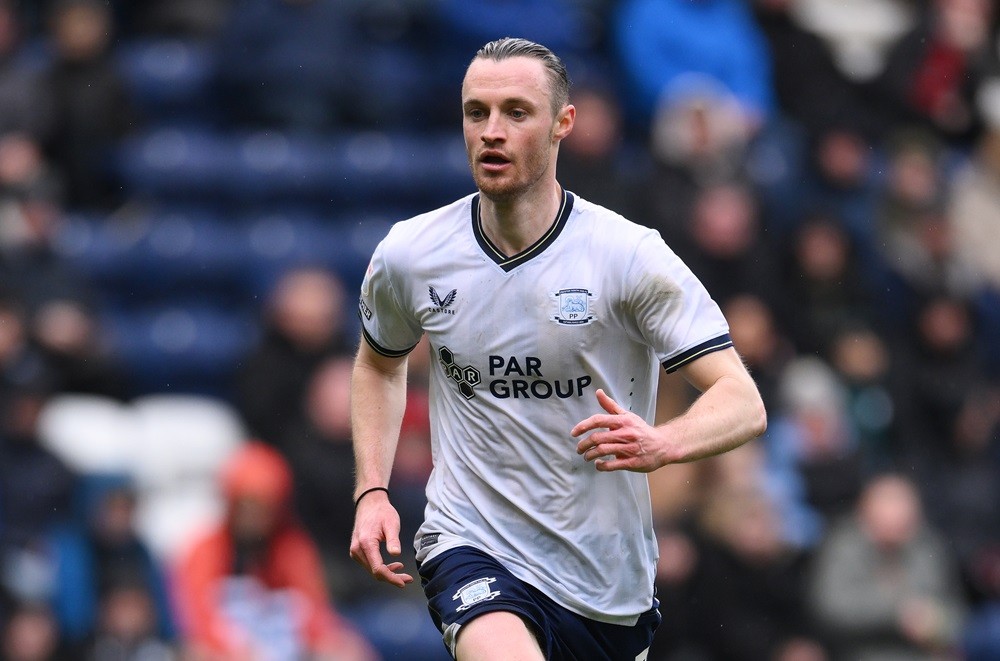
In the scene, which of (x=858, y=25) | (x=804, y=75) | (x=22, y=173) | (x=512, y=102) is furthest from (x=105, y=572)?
(x=858, y=25)

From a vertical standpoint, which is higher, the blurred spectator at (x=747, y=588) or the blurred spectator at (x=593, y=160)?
the blurred spectator at (x=593, y=160)

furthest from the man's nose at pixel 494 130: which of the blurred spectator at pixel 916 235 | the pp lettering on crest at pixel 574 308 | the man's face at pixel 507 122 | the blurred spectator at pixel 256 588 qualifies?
the blurred spectator at pixel 916 235

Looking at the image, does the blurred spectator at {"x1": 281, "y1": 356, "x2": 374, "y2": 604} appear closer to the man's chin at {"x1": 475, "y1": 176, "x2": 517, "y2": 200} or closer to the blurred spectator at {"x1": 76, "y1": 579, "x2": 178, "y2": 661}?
the blurred spectator at {"x1": 76, "y1": 579, "x2": 178, "y2": 661}

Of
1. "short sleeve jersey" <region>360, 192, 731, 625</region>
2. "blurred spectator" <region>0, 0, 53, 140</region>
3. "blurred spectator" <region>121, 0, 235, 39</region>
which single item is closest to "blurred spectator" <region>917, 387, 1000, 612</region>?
"blurred spectator" <region>121, 0, 235, 39</region>

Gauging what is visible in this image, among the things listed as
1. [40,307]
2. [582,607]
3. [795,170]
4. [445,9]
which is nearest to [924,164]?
[795,170]

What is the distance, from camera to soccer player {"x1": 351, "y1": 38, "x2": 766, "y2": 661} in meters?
5.56

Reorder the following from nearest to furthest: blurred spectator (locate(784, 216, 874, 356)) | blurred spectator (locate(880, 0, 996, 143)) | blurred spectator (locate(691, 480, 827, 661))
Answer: blurred spectator (locate(691, 480, 827, 661))
blurred spectator (locate(784, 216, 874, 356))
blurred spectator (locate(880, 0, 996, 143))

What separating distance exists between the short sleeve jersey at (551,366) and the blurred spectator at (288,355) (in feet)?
16.5

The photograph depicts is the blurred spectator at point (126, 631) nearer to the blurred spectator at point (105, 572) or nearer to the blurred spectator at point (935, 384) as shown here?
the blurred spectator at point (105, 572)

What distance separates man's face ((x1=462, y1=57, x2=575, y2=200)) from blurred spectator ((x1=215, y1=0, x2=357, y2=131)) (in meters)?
7.34

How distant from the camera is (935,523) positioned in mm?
12312

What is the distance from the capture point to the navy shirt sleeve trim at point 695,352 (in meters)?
5.52

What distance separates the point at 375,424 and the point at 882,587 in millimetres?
6045

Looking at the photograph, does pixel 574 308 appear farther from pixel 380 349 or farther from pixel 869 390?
pixel 869 390
